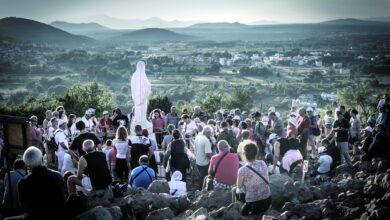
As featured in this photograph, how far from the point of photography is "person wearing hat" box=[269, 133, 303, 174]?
1188 cm

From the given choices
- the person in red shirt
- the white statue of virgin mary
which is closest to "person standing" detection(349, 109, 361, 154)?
the person in red shirt

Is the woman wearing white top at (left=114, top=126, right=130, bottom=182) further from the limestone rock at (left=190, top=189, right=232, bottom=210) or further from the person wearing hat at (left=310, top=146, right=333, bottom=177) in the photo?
the person wearing hat at (left=310, top=146, right=333, bottom=177)

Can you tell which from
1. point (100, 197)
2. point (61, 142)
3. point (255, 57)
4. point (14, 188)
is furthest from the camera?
point (255, 57)

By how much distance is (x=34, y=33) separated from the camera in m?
164

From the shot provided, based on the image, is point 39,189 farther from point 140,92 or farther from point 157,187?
point 140,92

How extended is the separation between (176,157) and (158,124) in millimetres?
5072

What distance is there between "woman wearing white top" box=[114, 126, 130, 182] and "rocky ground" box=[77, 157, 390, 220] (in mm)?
1844

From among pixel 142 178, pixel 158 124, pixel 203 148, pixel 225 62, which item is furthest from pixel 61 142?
pixel 225 62

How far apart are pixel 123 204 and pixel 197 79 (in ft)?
384

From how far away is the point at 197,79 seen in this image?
411 ft

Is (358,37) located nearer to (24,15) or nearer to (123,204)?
(24,15)

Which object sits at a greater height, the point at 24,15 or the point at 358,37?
the point at 24,15

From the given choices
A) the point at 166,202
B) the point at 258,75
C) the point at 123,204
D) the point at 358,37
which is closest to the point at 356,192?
the point at 166,202

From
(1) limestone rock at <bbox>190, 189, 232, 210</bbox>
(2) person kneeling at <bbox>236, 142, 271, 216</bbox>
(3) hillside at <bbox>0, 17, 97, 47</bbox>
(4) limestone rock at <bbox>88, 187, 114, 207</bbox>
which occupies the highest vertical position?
(3) hillside at <bbox>0, 17, 97, 47</bbox>
